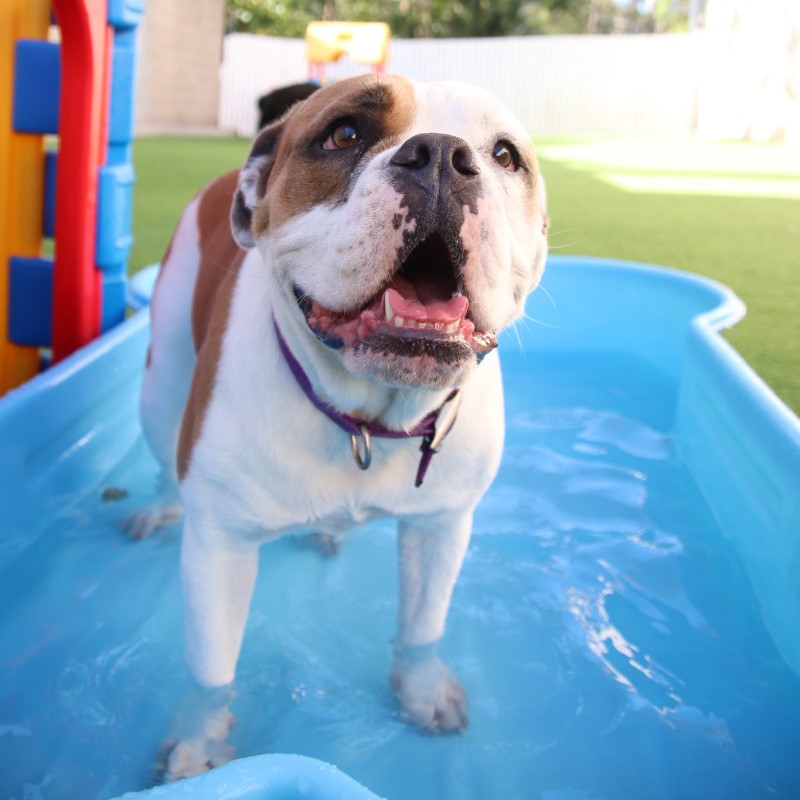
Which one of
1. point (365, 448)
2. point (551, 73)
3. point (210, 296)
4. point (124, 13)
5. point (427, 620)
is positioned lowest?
point (427, 620)

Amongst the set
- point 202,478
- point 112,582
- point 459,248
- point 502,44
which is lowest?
point 112,582

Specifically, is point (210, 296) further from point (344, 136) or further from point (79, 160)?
point (79, 160)

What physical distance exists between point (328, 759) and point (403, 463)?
675mm

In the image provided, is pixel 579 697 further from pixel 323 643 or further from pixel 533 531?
pixel 533 531

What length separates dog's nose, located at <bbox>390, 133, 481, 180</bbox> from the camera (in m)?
1.35

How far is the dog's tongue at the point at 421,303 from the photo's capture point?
4.57ft

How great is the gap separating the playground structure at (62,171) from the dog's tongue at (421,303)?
73.7 inches

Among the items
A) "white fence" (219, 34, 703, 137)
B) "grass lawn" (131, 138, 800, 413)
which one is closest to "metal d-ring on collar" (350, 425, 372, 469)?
"grass lawn" (131, 138, 800, 413)

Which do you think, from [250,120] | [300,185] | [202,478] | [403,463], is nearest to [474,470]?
[403,463]

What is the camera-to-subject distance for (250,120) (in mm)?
17219

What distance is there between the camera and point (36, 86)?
9.48 feet

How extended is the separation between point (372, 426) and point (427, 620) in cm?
56

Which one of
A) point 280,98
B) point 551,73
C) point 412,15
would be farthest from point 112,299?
point 412,15

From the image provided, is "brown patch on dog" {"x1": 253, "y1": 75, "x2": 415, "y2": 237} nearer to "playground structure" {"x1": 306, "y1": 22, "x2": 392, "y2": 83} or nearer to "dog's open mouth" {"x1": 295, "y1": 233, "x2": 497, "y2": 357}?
"dog's open mouth" {"x1": 295, "y1": 233, "x2": 497, "y2": 357}
